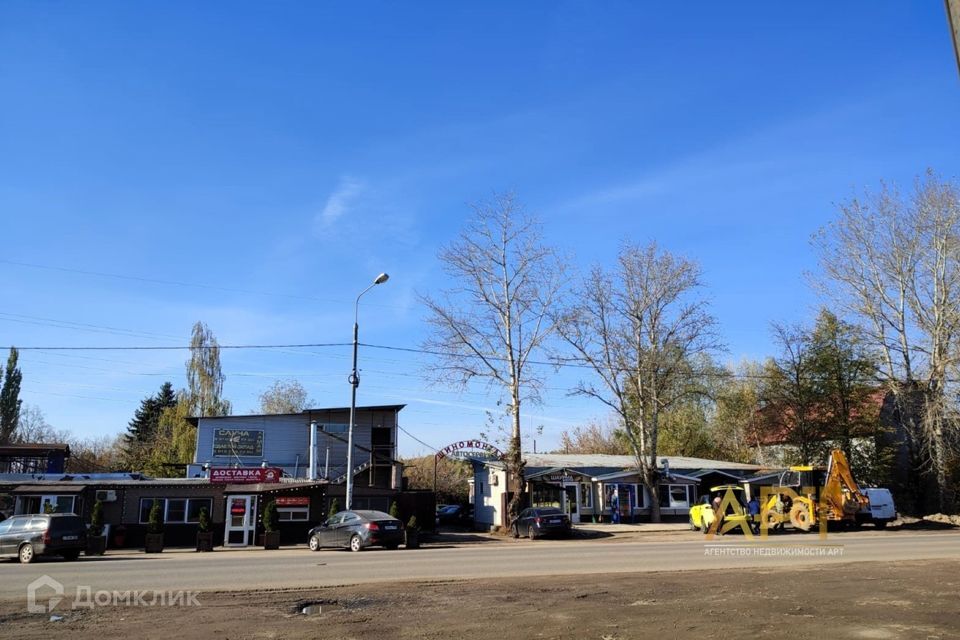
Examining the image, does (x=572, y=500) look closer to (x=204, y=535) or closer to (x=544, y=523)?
(x=544, y=523)

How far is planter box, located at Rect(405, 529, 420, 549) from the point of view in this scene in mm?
26953

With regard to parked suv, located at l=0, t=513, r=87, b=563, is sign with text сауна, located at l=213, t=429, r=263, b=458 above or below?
above

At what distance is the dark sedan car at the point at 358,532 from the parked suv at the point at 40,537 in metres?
7.95

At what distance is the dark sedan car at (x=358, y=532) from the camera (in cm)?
2509

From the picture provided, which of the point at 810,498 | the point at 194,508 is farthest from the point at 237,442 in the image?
the point at 810,498

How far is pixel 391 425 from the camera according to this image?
4434 centimetres

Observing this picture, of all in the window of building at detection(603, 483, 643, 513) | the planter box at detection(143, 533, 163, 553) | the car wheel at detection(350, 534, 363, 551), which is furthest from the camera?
the window of building at detection(603, 483, 643, 513)

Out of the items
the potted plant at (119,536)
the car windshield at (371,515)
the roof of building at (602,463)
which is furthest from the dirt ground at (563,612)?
the roof of building at (602,463)

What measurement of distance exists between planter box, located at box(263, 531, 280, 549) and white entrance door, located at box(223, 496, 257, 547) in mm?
2669

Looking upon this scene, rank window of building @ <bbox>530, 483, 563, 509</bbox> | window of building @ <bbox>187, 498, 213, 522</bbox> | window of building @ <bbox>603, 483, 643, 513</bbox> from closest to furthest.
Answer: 1. window of building @ <bbox>187, 498, 213, 522</bbox>
2. window of building @ <bbox>530, 483, 563, 509</bbox>
3. window of building @ <bbox>603, 483, 643, 513</bbox>

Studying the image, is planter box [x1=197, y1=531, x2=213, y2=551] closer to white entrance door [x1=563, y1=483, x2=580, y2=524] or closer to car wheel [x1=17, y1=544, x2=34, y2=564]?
car wheel [x1=17, y1=544, x2=34, y2=564]

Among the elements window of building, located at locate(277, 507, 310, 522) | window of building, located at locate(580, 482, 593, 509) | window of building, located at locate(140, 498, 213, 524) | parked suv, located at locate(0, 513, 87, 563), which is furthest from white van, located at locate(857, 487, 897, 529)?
parked suv, located at locate(0, 513, 87, 563)

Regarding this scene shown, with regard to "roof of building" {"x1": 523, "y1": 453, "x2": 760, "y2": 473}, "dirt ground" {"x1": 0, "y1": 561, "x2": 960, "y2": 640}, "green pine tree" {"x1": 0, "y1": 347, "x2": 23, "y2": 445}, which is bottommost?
"dirt ground" {"x1": 0, "y1": 561, "x2": 960, "y2": 640}

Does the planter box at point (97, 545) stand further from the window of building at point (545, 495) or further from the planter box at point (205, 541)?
the window of building at point (545, 495)
